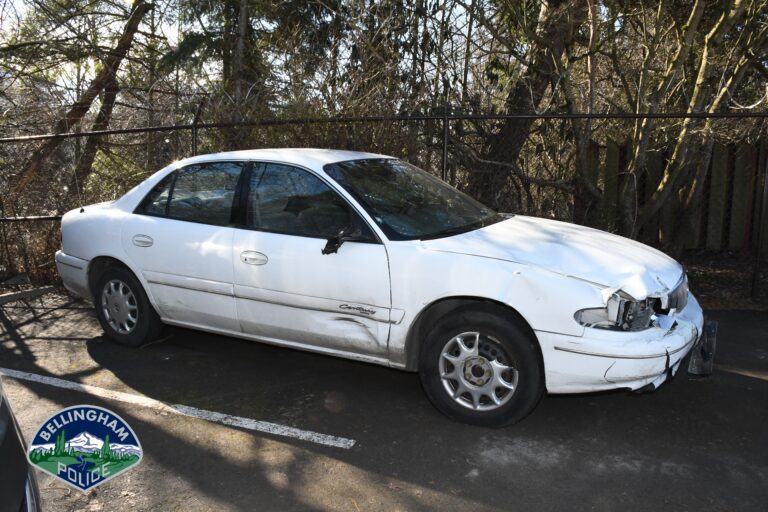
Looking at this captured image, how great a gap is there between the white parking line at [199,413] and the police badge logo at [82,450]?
0.54 metres

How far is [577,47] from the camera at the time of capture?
32.1 ft

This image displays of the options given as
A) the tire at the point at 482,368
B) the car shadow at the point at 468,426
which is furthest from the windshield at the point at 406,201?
the car shadow at the point at 468,426

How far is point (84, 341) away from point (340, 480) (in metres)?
3.47

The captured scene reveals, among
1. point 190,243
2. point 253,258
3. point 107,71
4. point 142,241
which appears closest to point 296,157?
point 253,258

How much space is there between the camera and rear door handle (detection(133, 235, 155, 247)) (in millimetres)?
5066

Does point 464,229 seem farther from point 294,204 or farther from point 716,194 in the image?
point 716,194

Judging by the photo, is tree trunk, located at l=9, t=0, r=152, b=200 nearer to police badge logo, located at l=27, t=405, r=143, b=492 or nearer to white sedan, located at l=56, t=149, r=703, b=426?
white sedan, located at l=56, t=149, r=703, b=426

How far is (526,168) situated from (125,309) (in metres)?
5.82

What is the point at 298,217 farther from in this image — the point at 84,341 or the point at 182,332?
the point at 84,341

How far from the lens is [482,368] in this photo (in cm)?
385

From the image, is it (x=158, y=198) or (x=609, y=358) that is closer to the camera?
(x=609, y=358)

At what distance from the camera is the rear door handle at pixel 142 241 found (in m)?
5.07

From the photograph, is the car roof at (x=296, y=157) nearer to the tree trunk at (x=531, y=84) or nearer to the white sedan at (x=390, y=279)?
the white sedan at (x=390, y=279)

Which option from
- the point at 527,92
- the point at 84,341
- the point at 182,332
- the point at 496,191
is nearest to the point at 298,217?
the point at 182,332
